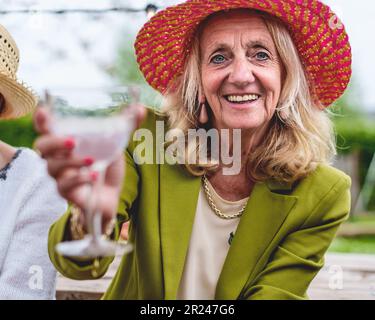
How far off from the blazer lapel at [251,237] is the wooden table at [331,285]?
0.77 meters

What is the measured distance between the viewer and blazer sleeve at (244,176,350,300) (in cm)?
187

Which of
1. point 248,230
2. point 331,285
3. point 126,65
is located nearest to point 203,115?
point 248,230

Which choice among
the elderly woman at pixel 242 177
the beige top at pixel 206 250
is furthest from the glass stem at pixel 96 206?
the beige top at pixel 206 250

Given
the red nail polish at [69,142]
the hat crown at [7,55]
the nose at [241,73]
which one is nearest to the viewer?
the red nail polish at [69,142]

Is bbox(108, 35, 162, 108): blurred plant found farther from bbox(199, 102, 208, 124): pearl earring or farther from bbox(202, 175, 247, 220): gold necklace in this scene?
bbox(202, 175, 247, 220): gold necklace

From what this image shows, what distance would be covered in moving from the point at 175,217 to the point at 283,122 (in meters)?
0.58

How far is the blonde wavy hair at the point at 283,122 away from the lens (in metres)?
1.97

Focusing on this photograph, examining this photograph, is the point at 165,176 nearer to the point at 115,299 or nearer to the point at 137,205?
the point at 137,205

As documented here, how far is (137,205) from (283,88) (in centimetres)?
71

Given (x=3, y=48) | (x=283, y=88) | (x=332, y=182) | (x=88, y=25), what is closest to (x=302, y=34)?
(x=283, y=88)

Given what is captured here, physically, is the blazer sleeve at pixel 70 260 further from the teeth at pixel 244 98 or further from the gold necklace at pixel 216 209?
the teeth at pixel 244 98

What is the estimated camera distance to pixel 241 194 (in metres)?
2.06

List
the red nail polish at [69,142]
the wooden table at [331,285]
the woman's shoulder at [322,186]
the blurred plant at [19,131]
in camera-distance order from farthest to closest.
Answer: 1. the blurred plant at [19,131]
2. the wooden table at [331,285]
3. the woman's shoulder at [322,186]
4. the red nail polish at [69,142]

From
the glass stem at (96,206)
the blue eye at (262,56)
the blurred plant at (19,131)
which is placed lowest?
the glass stem at (96,206)
